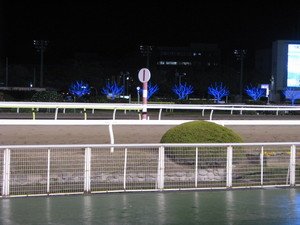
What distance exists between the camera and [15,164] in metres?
5.56

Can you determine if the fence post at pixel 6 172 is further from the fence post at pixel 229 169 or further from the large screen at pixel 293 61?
the large screen at pixel 293 61

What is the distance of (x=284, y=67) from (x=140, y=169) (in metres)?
41.5

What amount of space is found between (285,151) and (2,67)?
2444 inches

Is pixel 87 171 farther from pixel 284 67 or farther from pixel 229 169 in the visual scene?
pixel 284 67

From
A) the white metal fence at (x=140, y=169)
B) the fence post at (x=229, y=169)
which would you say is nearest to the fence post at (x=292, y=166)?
the white metal fence at (x=140, y=169)

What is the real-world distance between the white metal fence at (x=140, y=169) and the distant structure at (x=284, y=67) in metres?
35.7

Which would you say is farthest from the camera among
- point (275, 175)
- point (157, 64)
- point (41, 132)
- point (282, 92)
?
point (157, 64)

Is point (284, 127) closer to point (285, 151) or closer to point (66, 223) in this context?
point (285, 151)

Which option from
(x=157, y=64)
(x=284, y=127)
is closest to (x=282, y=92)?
(x=284, y=127)

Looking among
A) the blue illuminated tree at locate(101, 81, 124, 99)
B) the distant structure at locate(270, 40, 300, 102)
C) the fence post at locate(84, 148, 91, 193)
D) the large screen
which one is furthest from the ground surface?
the blue illuminated tree at locate(101, 81, 124, 99)

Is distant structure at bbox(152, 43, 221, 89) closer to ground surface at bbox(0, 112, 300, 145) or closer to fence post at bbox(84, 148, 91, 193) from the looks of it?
ground surface at bbox(0, 112, 300, 145)

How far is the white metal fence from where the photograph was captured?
18.0 ft

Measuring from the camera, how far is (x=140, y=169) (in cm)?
584

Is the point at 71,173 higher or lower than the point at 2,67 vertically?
lower
